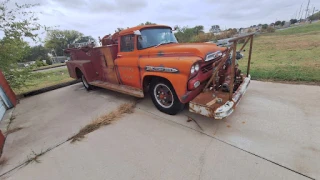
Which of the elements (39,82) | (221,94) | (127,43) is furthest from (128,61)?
(39,82)

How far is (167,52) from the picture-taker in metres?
3.35

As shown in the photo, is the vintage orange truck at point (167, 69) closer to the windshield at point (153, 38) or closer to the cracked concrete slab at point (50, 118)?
the windshield at point (153, 38)

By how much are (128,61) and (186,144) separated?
8.00 ft

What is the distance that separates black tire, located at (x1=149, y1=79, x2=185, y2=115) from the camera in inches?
135

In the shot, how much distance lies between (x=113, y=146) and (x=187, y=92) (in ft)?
5.34

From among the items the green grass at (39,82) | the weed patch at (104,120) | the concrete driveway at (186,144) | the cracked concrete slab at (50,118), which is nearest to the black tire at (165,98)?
the concrete driveway at (186,144)

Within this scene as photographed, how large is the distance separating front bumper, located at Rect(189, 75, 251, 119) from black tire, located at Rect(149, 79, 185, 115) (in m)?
0.51

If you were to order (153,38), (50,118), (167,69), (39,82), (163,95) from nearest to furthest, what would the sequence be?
(167,69), (163,95), (153,38), (50,118), (39,82)

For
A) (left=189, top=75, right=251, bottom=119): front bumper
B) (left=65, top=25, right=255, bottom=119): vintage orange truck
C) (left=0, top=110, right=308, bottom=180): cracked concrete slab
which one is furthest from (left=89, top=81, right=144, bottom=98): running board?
(left=189, top=75, right=251, bottom=119): front bumper

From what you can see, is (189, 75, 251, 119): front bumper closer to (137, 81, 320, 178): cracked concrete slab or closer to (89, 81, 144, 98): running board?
(137, 81, 320, 178): cracked concrete slab

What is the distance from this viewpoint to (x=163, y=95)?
3.68 meters

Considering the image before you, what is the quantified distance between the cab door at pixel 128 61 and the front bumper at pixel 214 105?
1593 mm

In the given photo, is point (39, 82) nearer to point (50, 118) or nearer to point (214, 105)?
point (50, 118)

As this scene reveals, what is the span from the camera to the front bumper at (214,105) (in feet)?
8.71
